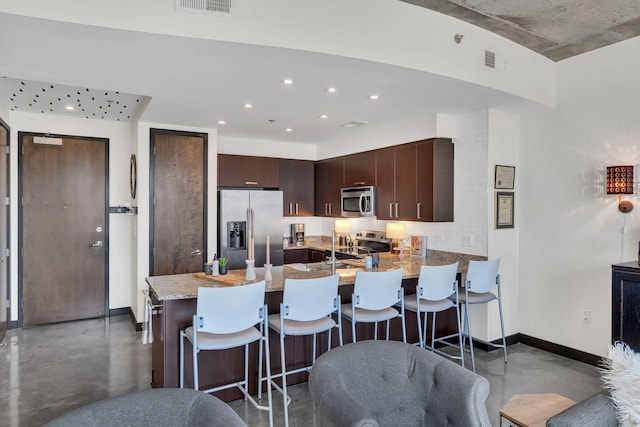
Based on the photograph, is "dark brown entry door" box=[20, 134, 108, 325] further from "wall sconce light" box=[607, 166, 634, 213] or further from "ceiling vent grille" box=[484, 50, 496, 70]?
"wall sconce light" box=[607, 166, 634, 213]

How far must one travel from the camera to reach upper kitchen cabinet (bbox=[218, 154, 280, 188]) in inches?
222

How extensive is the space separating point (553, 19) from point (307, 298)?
2889mm

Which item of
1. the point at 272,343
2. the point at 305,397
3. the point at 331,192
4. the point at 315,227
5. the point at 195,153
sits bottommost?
the point at 305,397

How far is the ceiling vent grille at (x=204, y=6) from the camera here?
2367 mm

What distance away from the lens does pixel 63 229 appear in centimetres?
529

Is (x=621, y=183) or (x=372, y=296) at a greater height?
(x=621, y=183)

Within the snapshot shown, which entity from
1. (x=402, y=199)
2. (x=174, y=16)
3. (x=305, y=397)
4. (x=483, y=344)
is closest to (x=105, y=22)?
(x=174, y=16)

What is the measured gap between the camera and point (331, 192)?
245 inches

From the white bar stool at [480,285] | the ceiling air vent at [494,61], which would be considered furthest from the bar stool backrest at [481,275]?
the ceiling air vent at [494,61]

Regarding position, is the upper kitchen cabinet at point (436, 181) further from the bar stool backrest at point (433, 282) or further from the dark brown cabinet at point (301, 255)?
the dark brown cabinet at point (301, 255)

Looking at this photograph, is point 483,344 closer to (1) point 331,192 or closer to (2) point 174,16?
(1) point 331,192

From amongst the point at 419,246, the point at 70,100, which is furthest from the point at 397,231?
the point at 70,100

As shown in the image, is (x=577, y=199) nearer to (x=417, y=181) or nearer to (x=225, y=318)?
(x=417, y=181)

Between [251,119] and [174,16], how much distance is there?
238 centimetres
